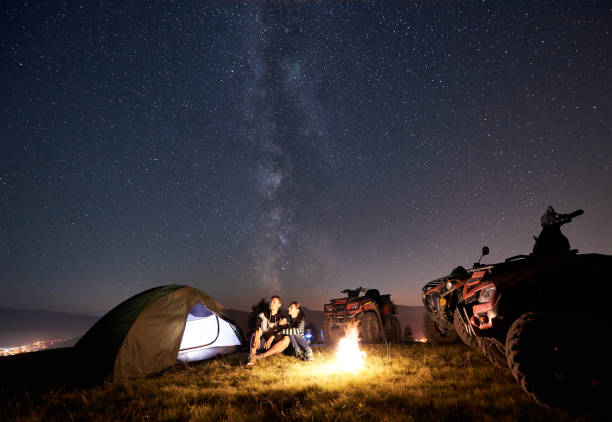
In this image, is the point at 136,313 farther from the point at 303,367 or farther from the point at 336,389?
the point at 336,389

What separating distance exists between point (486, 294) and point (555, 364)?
85 centimetres

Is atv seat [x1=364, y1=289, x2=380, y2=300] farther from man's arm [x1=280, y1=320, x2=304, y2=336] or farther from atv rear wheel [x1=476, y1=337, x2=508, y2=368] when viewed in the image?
atv rear wheel [x1=476, y1=337, x2=508, y2=368]

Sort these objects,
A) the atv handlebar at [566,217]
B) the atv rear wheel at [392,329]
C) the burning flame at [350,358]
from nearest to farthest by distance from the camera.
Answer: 1. the atv handlebar at [566,217]
2. the burning flame at [350,358]
3. the atv rear wheel at [392,329]

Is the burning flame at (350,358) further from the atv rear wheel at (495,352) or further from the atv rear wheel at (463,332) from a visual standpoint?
the atv rear wheel at (495,352)

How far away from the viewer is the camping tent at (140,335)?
5.52 meters

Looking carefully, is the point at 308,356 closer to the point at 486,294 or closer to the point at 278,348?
the point at 278,348

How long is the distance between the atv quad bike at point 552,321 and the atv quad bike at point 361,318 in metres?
5.48

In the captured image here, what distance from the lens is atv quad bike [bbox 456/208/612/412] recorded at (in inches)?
112

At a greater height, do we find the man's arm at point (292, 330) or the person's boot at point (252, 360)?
the man's arm at point (292, 330)

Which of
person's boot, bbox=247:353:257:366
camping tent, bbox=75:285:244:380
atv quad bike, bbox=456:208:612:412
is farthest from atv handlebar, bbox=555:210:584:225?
camping tent, bbox=75:285:244:380

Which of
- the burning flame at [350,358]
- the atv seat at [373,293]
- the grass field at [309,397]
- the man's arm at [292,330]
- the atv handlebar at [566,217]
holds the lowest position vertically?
the grass field at [309,397]

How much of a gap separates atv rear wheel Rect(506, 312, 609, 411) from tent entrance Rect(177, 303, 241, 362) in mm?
7369

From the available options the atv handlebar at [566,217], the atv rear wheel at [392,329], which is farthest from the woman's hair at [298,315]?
the atv handlebar at [566,217]

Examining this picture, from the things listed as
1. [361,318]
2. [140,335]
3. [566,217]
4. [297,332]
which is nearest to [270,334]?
[297,332]
